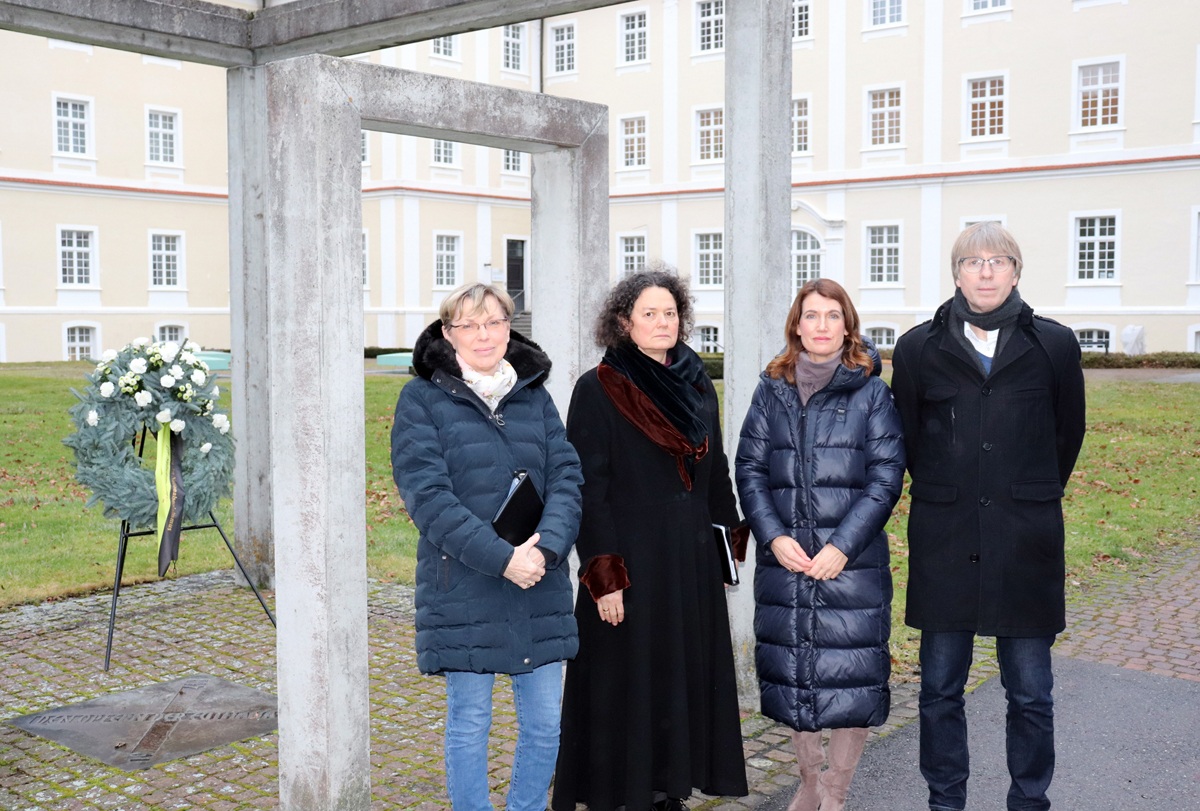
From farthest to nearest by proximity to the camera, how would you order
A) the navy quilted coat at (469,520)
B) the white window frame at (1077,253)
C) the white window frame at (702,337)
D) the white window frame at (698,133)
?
1. the white window frame at (698,133)
2. the white window frame at (702,337)
3. the white window frame at (1077,253)
4. the navy quilted coat at (469,520)

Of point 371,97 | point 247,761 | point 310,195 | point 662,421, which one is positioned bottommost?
point 247,761

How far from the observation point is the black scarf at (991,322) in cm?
405

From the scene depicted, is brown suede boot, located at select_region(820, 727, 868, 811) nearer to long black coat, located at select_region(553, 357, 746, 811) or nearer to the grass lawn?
long black coat, located at select_region(553, 357, 746, 811)

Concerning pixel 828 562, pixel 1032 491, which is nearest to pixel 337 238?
pixel 828 562

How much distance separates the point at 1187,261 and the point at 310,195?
31.7 metres

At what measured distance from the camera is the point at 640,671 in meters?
4.09

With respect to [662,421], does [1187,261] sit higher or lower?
higher

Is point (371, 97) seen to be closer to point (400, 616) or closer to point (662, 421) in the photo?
point (662, 421)

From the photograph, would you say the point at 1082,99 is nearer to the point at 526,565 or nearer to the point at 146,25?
the point at 146,25

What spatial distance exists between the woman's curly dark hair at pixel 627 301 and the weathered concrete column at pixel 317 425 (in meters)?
0.91

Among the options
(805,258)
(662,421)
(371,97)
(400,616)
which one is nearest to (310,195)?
(371,97)

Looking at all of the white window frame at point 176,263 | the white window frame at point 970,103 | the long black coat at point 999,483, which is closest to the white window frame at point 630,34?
the white window frame at point 970,103

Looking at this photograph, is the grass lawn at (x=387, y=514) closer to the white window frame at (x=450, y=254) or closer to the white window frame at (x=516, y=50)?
the white window frame at (x=450, y=254)

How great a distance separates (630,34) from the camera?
39.0 metres
